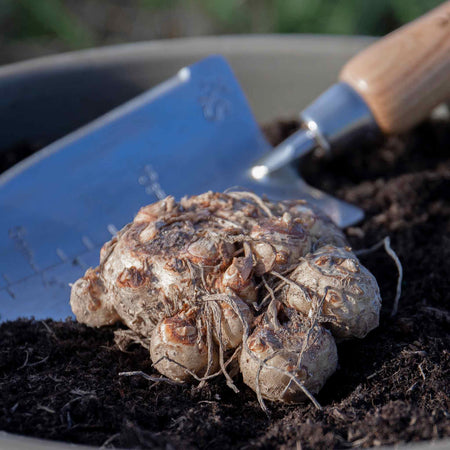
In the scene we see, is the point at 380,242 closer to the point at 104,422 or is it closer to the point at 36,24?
the point at 104,422

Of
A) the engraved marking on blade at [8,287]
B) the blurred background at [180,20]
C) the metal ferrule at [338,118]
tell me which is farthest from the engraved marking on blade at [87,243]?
the blurred background at [180,20]

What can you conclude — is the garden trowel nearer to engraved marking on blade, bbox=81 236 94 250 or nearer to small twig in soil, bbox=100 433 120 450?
engraved marking on blade, bbox=81 236 94 250

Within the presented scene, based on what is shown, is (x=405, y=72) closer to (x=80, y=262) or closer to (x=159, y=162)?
(x=159, y=162)

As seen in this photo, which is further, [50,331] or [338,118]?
[338,118]

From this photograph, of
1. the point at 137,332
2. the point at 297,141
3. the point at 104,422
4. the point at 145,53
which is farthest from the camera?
the point at 145,53

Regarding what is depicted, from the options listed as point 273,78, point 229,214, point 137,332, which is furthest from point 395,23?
point 137,332

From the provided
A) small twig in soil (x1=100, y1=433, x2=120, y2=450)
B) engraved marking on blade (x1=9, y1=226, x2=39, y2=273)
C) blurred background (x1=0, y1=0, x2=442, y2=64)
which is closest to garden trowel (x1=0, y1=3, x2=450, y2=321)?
engraved marking on blade (x1=9, y1=226, x2=39, y2=273)

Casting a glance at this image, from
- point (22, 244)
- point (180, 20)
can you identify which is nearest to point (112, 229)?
point (22, 244)
